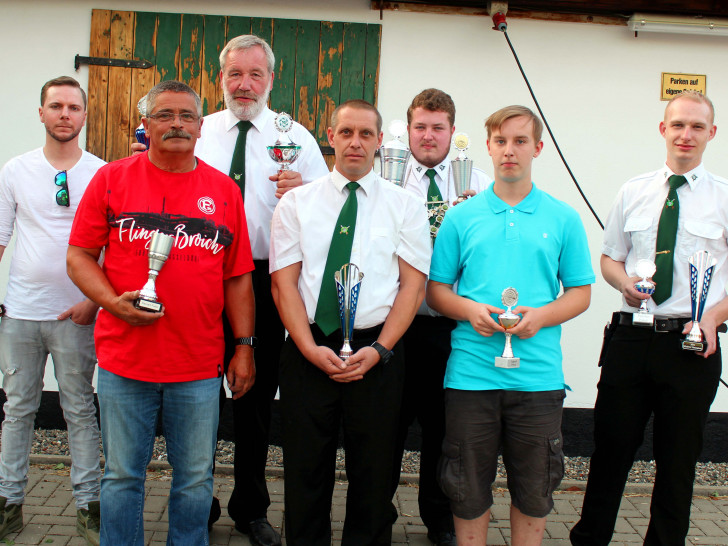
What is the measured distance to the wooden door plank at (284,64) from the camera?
4.98 meters

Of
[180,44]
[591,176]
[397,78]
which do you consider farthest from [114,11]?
[591,176]

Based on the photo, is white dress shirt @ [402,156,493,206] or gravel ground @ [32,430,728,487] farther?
gravel ground @ [32,430,728,487]

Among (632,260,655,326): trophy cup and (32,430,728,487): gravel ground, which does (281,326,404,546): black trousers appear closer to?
(632,260,655,326): trophy cup

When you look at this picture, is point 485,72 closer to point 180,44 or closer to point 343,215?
point 180,44

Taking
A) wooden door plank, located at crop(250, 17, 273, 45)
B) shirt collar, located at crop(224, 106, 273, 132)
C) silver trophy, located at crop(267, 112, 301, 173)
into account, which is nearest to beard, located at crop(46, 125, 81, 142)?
shirt collar, located at crop(224, 106, 273, 132)

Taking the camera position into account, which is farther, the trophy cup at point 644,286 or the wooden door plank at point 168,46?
the wooden door plank at point 168,46

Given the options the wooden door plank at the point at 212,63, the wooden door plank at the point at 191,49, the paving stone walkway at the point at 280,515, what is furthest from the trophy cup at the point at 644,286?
the wooden door plank at the point at 191,49

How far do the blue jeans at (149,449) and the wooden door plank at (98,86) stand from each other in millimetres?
2637

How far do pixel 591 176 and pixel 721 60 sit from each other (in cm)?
128

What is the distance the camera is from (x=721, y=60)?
5.17 m

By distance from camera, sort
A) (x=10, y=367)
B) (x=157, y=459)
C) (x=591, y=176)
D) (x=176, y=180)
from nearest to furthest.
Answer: (x=176, y=180) < (x=10, y=367) < (x=157, y=459) < (x=591, y=176)

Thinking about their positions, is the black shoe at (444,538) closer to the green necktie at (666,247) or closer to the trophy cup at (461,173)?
the green necktie at (666,247)

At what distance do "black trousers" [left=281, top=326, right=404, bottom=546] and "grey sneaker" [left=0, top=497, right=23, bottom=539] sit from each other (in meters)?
1.65

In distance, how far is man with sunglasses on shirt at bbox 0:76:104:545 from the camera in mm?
3650
